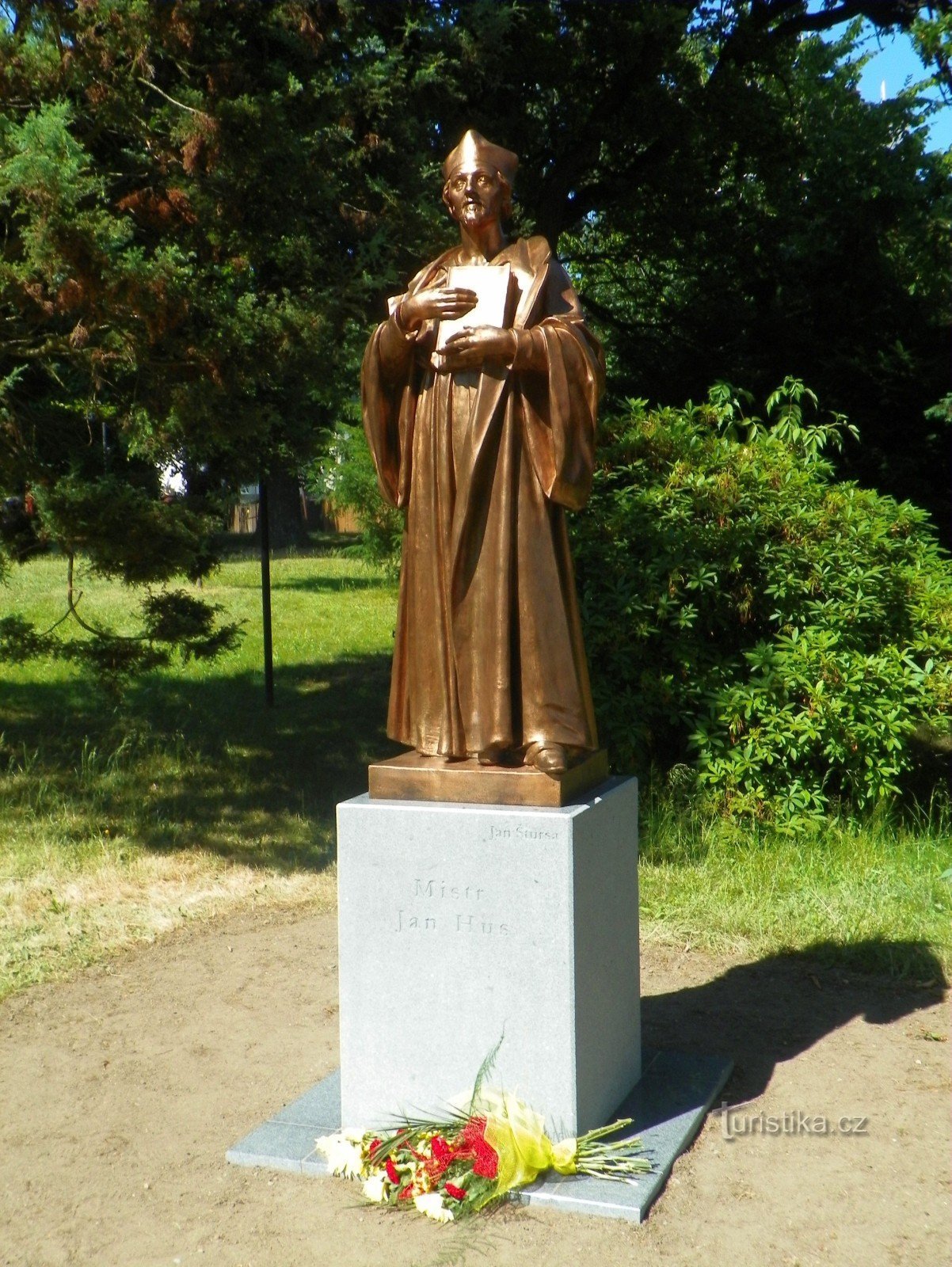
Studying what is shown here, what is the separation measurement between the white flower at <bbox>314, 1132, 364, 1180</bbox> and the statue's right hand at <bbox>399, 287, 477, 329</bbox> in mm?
2467

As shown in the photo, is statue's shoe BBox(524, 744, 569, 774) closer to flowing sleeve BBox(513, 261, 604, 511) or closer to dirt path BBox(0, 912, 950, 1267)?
flowing sleeve BBox(513, 261, 604, 511)

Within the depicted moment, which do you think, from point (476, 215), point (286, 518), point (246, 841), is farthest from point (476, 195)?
point (286, 518)

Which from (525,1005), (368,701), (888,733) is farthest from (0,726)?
(525,1005)

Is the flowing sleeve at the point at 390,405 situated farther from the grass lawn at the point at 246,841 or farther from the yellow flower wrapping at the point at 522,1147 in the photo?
the grass lawn at the point at 246,841

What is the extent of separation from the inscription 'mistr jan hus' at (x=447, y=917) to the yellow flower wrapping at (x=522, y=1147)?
50 centimetres

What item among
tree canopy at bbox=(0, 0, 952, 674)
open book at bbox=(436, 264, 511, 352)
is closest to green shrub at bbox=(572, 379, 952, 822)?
tree canopy at bbox=(0, 0, 952, 674)

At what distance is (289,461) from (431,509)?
7.91 m

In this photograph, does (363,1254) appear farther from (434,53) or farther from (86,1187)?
(434,53)

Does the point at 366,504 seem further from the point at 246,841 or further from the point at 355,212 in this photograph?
the point at 246,841

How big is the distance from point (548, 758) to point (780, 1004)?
2080 millimetres

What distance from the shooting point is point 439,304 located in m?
3.80

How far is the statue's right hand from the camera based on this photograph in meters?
3.79

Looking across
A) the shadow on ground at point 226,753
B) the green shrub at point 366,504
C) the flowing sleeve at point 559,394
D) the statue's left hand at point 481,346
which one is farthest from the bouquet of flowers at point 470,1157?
the green shrub at point 366,504

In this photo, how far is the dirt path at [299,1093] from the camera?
344 centimetres
